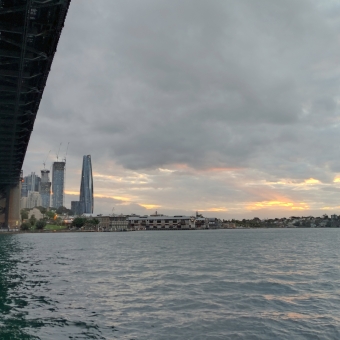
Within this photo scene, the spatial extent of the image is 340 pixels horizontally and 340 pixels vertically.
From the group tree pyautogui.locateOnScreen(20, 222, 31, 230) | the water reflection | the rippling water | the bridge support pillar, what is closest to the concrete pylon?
the bridge support pillar

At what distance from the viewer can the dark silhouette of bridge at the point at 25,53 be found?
76.4 ft

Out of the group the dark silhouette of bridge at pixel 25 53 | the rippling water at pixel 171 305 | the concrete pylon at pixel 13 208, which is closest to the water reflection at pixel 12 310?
the rippling water at pixel 171 305

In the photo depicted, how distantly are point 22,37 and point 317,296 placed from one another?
2473cm

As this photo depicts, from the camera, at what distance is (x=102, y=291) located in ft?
69.8

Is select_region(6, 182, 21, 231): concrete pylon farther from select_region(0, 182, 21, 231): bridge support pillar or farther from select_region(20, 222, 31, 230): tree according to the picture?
select_region(20, 222, 31, 230): tree

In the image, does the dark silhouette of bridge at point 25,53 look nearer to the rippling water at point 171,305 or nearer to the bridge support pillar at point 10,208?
the rippling water at point 171,305

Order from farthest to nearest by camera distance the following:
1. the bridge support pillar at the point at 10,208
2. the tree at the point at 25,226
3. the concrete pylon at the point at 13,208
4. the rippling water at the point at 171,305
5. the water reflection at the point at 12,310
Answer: the tree at the point at 25,226 → the bridge support pillar at the point at 10,208 → the concrete pylon at the point at 13,208 → the rippling water at the point at 171,305 → the water reflection at the point at 12,310

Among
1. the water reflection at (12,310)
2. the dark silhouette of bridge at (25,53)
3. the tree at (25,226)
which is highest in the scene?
the dark silhouette of bridge at (25,53)

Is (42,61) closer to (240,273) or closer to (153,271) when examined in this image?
(153,271)

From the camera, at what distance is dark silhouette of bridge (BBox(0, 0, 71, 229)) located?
2328 centimetres

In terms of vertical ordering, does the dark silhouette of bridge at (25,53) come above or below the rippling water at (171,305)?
above

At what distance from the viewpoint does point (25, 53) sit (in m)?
28.6

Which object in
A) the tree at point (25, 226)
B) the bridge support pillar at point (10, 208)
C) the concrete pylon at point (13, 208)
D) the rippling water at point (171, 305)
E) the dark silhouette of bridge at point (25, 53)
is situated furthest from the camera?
the tree at point (25, 226)

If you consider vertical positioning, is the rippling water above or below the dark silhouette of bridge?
below
